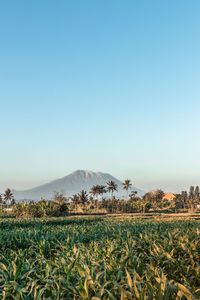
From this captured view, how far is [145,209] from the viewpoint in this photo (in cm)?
11169

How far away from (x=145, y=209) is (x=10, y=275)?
10564 centimetres

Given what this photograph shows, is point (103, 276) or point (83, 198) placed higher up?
point (83, 198)

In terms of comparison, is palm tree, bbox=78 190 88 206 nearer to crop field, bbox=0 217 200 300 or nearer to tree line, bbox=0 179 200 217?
tree line, bbox=0 179 200 217

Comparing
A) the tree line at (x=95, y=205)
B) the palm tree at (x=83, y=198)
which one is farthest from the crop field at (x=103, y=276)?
the palm tree at (x=83, y=198)

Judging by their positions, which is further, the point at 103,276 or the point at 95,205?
the point at 95,205

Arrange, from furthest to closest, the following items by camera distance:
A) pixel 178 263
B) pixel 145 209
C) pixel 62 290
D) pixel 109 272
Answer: pixel 145 209 < pixel 178 263 < pixel 109 272 < pixel 62 290

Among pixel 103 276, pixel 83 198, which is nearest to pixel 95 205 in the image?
pixel 83 198

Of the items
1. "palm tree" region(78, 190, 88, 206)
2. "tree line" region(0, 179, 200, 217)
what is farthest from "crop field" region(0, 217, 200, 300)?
"palm tree" region(78, 190, 88, 206)

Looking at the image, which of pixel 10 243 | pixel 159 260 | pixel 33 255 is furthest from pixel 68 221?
pixel 159 260

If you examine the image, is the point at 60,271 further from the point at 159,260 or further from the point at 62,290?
the point at 159,260

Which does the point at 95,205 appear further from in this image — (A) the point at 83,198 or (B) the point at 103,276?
(B) the point at 103,276

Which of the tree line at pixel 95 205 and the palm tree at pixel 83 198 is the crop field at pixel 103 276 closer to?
the tree line at pixel 95 205

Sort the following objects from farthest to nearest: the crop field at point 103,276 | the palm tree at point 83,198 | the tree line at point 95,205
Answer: the palm tree at point 83,198 → the tree line at point 95,205 → the crop field at point 103,276

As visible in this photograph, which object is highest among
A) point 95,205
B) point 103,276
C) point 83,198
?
point 83,198
